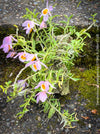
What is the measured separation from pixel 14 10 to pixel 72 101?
1.09m

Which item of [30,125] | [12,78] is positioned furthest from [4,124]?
[12,78]

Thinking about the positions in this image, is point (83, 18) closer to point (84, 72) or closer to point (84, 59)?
point (84, 59)

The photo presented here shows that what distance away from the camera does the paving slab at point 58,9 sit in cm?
179

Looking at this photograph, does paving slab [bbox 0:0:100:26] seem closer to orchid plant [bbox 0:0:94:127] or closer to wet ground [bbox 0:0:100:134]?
wet ground [bbox 0:0:100:134]

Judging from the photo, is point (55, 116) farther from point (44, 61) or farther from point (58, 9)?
point (58, 9)

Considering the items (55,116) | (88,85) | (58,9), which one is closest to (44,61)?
(55,116)

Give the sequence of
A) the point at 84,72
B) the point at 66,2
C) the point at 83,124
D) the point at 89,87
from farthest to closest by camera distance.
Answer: the point at 66,2, the point at 84,72, the point at 89,87, the point at 83,124

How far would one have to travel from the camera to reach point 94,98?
157cm

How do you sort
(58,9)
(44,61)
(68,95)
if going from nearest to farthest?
(44,61) → (68,95) → (58,9)

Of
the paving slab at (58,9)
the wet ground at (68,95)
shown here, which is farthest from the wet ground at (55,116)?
the paving slab at (58,9)

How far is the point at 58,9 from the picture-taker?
6.36 ft

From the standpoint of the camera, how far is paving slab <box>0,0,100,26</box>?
1787 mm

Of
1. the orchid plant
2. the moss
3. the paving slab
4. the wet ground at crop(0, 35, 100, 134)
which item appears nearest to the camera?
the orchid plant

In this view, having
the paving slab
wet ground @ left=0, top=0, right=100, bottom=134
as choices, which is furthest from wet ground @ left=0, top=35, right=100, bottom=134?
the paving slab
